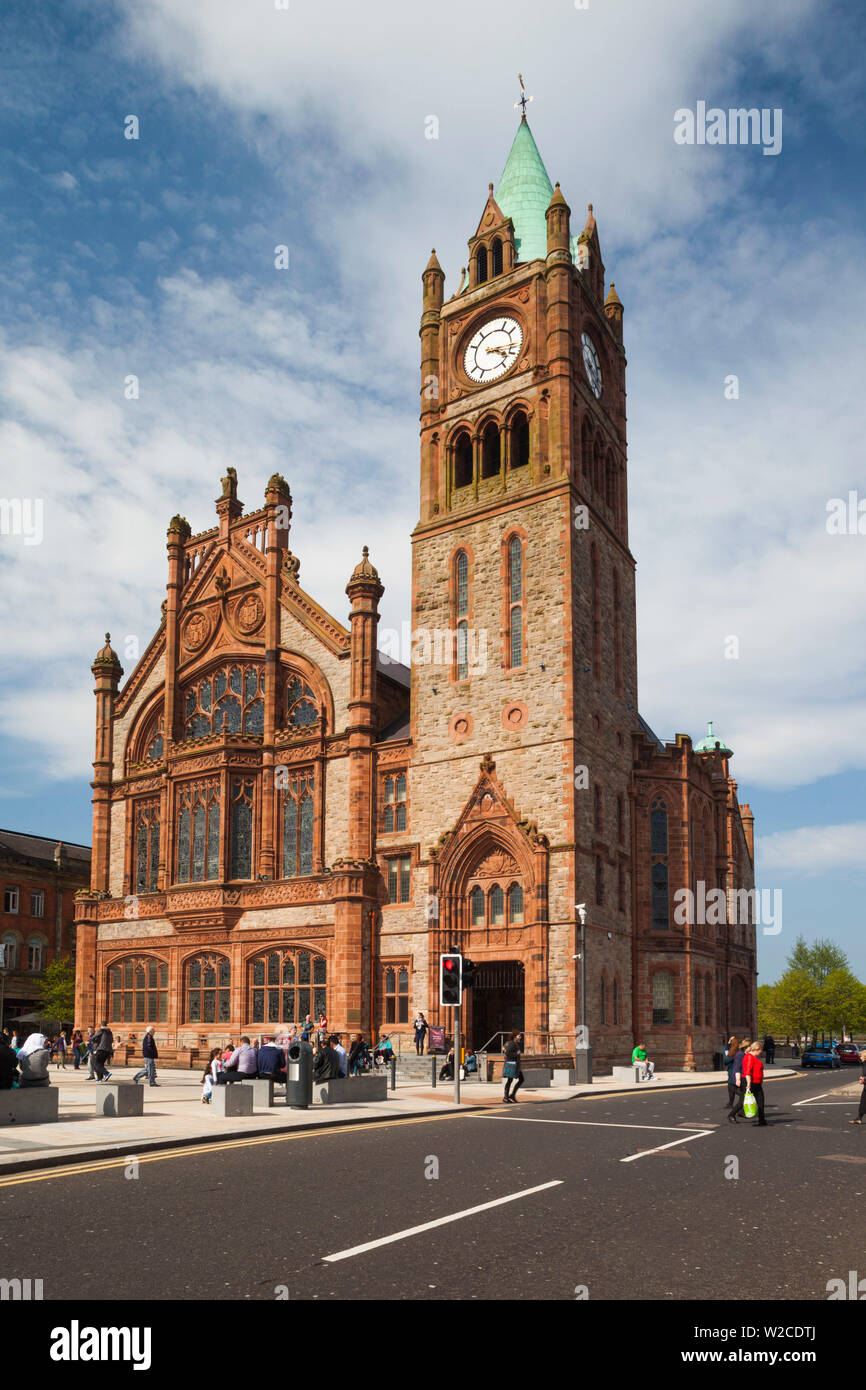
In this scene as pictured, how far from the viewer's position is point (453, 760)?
44812 millimetres

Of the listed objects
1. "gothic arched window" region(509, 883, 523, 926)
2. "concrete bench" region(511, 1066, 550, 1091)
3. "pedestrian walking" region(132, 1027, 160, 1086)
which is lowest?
"concrete bench" region(511, 1066, 550, 1091)

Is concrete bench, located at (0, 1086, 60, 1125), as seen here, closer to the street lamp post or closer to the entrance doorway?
the street lamp post

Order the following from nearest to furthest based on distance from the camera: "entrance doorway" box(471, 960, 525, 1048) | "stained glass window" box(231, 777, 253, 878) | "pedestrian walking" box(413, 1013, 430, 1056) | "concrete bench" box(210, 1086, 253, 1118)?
"concrete bench" box(210, 1086, 253, 1118)
"pedestrian walking" box(413, 1013, 430, 1056)
"entrance doorway" box(471, 960, 525, 1048)
"stained glass window" box(231, 777, 253, 878)

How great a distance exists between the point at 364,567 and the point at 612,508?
38.6ft

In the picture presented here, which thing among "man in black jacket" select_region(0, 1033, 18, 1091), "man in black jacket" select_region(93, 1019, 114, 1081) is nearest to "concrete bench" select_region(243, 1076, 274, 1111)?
"man in black jacket" select_region(0, 1033, 18, 1091)

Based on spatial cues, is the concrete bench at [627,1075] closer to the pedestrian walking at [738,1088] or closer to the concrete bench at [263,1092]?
the pedestrian walking at [738,1088]

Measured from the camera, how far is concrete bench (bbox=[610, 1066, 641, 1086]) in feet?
123

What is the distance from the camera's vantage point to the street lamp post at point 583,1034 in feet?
118

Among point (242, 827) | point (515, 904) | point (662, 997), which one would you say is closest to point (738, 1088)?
point (515, 904)

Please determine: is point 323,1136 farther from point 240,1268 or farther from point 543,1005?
point 543,1005

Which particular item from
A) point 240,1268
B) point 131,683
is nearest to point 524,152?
point 131,683

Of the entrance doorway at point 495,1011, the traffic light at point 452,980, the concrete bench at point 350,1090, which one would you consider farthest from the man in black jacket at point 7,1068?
the entrance doorway at point 495,1011

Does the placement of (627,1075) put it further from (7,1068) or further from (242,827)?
(7,1068)

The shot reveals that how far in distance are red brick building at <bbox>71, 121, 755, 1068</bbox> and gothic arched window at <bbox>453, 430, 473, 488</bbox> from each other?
0.09 m
